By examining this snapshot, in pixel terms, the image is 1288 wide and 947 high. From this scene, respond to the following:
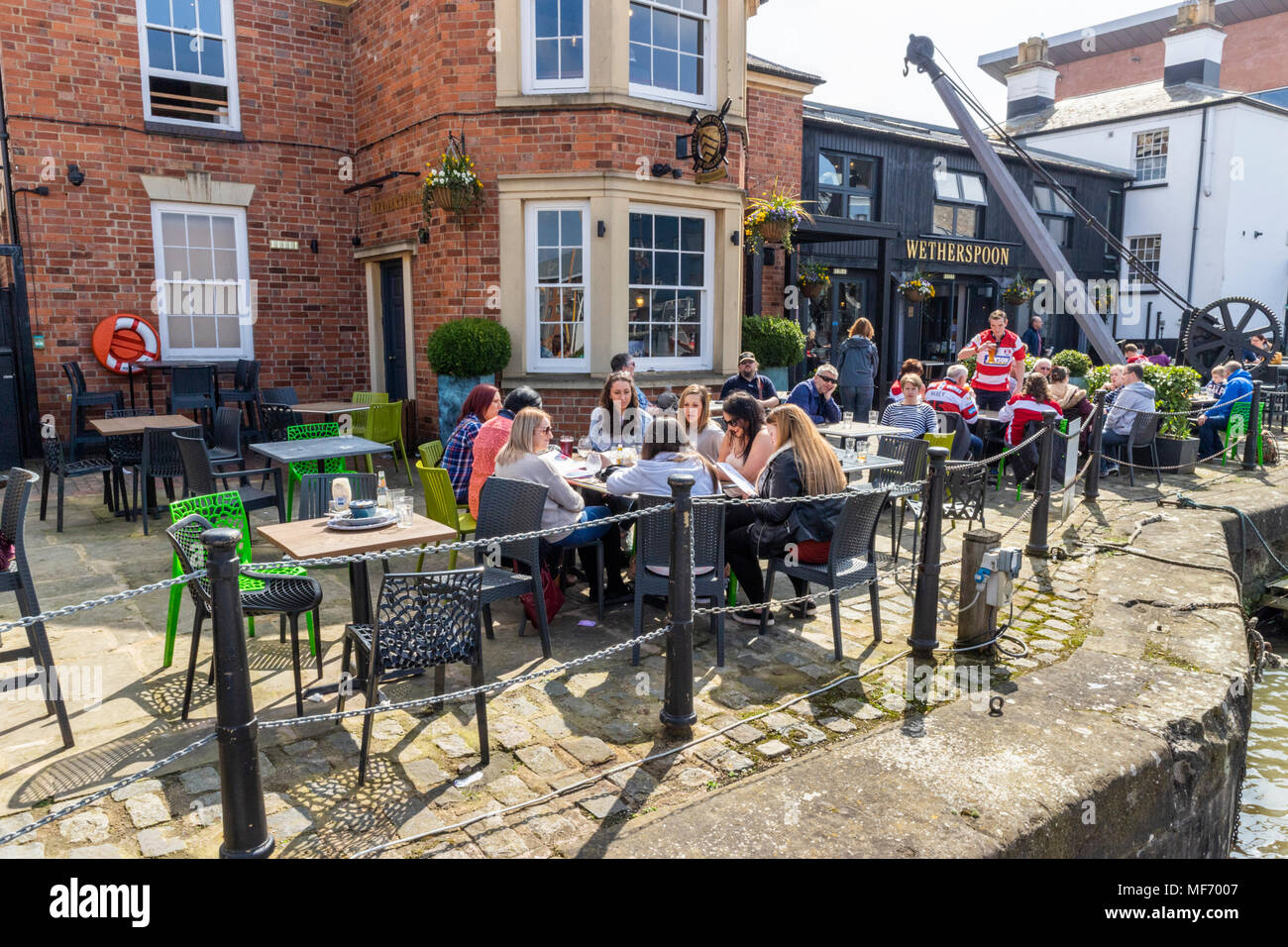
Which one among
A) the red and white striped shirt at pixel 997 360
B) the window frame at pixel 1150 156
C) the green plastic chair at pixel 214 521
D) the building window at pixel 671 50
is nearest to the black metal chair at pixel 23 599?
the green plastic chair at pixel 214 521

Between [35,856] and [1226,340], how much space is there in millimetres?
19066

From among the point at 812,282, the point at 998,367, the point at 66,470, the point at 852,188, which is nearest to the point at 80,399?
the point at 66,470

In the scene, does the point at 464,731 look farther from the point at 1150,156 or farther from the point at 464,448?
the point at 1150,156

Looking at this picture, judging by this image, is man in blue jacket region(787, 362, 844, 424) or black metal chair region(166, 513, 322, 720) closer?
black metal chair region(166, 513, 322, 720)

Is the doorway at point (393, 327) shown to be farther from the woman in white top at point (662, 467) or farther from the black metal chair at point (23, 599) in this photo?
the black metal chair at point (23, 599)

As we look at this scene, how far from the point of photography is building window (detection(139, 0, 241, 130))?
10.4m

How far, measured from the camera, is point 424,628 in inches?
137

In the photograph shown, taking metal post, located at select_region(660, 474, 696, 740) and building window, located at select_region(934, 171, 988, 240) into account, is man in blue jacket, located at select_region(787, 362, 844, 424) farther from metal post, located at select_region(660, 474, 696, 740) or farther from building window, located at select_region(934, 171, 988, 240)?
building window, located at select_region(934, 171, 988, 240)

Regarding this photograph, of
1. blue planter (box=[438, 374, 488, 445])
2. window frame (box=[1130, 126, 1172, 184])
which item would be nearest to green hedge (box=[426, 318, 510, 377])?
blue planter (box=[438, 374, 488, 445])

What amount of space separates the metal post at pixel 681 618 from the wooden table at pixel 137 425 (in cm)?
533

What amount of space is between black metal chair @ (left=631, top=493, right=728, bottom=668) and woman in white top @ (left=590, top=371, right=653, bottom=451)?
253cm

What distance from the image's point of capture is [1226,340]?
16391mm

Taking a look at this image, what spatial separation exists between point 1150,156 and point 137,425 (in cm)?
2569
